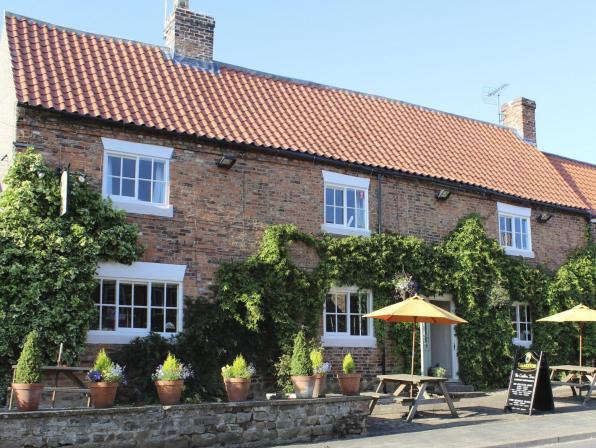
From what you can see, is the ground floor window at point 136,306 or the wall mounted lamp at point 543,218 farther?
the wall mounted lamp at point 543,218

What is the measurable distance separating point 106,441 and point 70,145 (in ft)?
21.3

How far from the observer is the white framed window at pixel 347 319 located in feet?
54.3

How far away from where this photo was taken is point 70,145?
14.0 metres

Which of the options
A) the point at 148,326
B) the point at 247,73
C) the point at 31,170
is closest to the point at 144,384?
the point at 148,326

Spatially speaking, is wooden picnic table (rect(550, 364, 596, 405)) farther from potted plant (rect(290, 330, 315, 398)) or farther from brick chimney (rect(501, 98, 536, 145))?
brick chimney (rect(501, 98, 536, 145))

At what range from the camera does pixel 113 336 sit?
13820mm

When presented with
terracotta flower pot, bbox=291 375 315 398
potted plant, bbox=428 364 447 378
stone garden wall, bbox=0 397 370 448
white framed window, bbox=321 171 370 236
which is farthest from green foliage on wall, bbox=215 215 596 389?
stone garden wall, bbox=0 397 370 448

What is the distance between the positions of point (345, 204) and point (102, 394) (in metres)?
8.68

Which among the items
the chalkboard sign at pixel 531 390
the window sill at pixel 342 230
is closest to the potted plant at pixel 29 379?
the window sill at pixel 342 230

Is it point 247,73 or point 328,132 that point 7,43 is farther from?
point 328,132

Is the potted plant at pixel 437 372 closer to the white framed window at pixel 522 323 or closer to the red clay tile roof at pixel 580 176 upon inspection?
the white framed window at pixel 522 323

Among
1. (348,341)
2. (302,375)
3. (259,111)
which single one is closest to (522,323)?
(348,341)

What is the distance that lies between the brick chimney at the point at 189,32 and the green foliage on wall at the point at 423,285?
5.48 metres

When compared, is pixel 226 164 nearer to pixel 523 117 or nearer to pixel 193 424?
pixel 193 424
